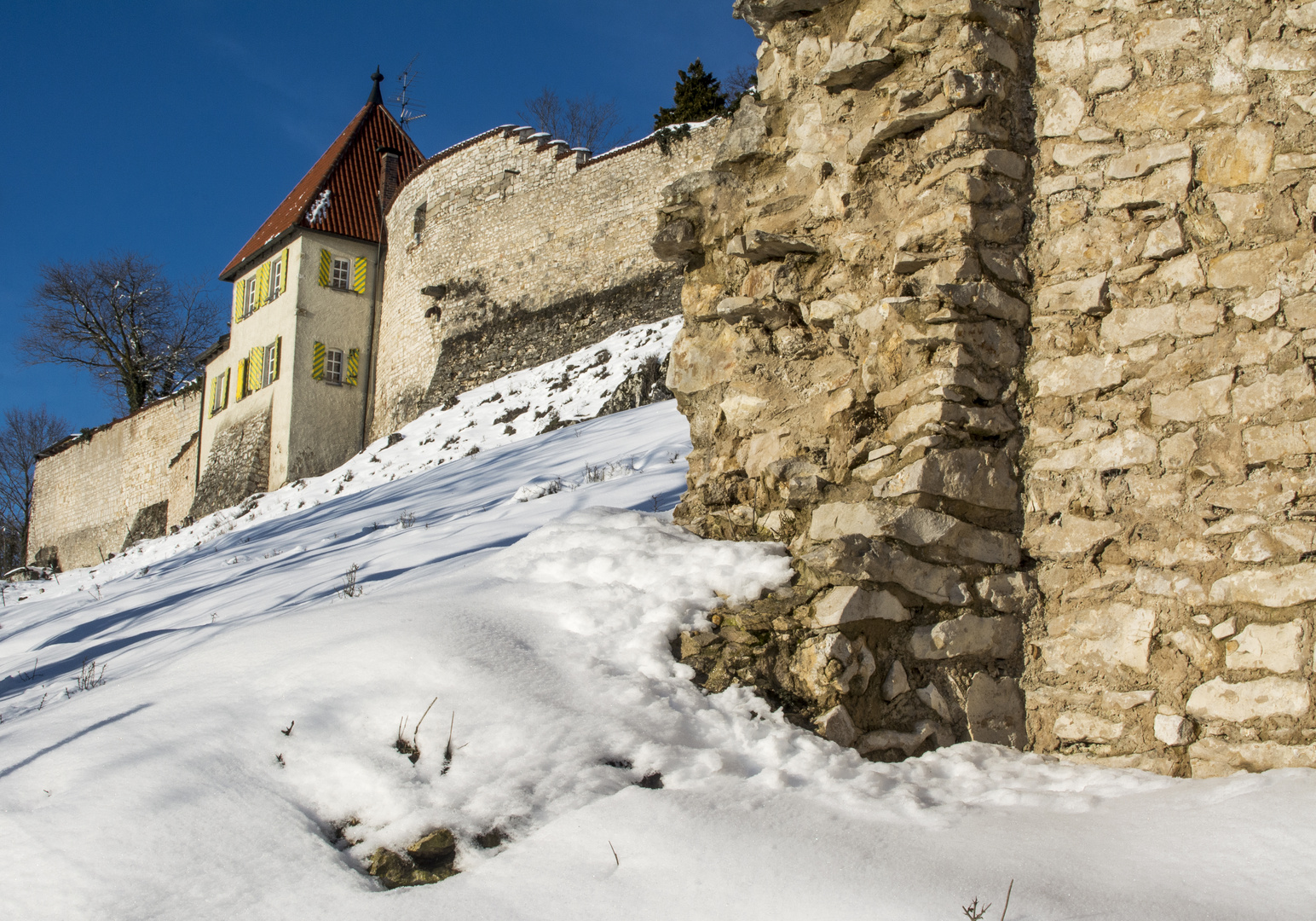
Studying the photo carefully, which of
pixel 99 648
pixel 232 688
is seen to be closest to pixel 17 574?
pixel 99 648

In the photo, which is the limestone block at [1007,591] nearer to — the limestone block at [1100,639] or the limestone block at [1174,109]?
the limestone block at [1100,639]

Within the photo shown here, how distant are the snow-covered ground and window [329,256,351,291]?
2115cm

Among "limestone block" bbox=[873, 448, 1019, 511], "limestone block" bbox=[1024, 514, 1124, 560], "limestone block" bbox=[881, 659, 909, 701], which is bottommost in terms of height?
"limestone block" bbox=[881, 659, 909, 701]

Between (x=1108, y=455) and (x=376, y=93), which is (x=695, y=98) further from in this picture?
(x=1108, y=455)

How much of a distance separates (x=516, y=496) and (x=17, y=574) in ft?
39.1

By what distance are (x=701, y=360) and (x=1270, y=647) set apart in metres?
2.35

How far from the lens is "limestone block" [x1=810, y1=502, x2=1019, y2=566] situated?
11.3 ft

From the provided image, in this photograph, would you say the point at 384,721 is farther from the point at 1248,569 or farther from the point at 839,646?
the point at 1248,569

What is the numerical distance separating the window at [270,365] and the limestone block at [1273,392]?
2271cm

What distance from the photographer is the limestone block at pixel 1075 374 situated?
137 inches

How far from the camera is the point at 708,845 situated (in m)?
2.40

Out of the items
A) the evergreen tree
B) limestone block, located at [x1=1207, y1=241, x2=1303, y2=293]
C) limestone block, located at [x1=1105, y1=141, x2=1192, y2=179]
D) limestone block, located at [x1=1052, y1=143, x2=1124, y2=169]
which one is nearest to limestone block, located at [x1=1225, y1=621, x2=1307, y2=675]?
limestone block, located at [x1=1207, y1=241, x2=1303, y2=293]

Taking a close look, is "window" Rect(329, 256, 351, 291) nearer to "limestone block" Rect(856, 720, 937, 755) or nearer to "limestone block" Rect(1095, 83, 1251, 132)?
"limestone block" Rect(1095, 83, 1251, 132)

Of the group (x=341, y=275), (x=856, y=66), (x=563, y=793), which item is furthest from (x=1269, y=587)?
(x=341, y=275)
